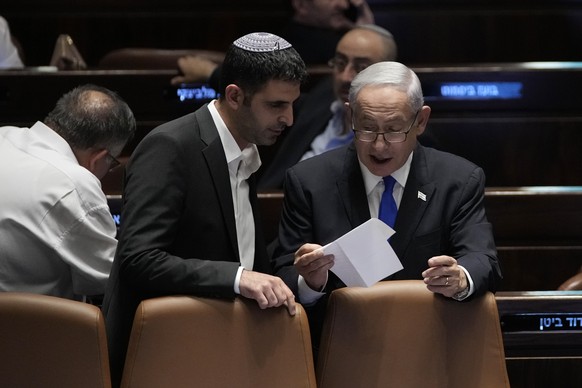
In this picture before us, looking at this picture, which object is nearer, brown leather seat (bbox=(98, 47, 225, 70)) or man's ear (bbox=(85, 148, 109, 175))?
man's ear (bbox=(85, 148, 109, 175))

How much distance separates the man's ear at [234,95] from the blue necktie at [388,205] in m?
0.22

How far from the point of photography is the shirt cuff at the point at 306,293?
1195 mm

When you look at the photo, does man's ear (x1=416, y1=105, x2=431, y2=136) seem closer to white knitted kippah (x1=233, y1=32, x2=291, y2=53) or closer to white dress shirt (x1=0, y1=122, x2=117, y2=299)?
white knitted kippah (x1=233, y1=32, x2=291, y2=53)

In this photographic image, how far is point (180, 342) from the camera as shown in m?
1.08

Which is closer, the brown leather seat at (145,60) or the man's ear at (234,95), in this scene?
the man's ear at (234,95)

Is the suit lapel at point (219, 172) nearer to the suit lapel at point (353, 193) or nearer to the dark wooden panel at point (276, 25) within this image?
the suit lapel at point (353, 193)

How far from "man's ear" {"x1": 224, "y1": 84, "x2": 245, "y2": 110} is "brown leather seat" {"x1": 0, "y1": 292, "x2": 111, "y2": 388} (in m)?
0.30

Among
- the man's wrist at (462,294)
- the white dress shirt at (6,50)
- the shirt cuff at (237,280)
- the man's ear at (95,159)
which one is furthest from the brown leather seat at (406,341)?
the white dress shirt at (6,50)

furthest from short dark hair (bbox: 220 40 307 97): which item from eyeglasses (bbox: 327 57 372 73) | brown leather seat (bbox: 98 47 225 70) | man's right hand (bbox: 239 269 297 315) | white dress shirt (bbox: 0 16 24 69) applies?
white dress shirt (bbox: 0 16 24 69)

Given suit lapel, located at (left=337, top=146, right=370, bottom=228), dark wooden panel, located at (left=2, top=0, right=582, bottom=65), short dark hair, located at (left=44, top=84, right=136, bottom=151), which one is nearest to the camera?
suit lapel, located at (left=337, top=146, right=370, bottom=228)

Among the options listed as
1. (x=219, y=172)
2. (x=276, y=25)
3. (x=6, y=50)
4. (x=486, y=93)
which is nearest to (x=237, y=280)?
(x=219, y=172)

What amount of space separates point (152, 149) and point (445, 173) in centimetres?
37

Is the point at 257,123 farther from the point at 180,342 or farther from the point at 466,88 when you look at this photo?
the point at 466,88

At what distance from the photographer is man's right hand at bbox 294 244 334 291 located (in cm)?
111
